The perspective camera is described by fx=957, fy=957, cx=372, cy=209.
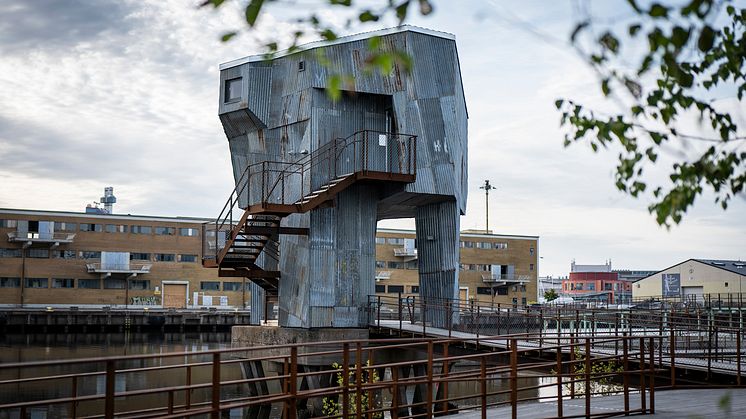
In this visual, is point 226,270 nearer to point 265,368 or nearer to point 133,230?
point 265,368

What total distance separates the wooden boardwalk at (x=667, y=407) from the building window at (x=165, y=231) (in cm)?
7676

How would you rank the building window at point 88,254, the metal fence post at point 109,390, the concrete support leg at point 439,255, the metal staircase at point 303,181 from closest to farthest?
the metal fence post at point 109,390 < the metal staircase at point 303,181 < the concrete support leg at point 439,255 < the building window at point 88,254

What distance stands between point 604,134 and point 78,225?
→ 3440 inches

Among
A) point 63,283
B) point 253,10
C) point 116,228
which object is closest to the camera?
point 253,10

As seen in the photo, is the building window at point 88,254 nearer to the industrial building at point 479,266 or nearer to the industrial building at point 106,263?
the industrial building at point 106,263

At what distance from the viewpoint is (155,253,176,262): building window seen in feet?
302

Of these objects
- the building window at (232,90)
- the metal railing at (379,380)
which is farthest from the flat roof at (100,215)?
the building window at (232,90)

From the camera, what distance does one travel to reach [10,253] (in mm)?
86938

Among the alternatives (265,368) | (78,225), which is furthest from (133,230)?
(265,368)

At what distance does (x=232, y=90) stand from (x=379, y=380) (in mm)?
12664

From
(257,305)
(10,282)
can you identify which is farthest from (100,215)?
(257,305)

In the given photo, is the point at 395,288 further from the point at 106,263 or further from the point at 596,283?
the point at 596,283

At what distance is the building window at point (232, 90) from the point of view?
35750mm

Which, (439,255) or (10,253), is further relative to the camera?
(10,253)
